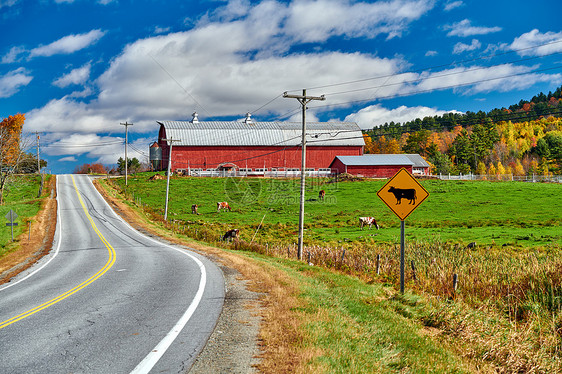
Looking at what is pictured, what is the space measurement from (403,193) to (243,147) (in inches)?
2830

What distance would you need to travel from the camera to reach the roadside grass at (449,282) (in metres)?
7.50

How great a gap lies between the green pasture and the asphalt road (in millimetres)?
14511

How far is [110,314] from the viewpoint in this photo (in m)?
9.15

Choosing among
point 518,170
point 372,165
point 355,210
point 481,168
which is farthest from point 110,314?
point 518,170

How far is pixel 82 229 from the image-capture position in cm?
3588

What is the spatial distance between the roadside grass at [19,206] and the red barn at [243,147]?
2432cm

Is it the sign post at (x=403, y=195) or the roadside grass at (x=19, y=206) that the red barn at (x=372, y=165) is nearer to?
the roadside grass at (x=19, y=206)

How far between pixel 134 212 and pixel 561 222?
43.3 meters

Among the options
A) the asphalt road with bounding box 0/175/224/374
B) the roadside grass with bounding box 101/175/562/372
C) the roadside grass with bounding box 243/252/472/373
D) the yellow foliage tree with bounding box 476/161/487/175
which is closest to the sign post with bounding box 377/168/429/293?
the roadside grass with bounding box 243/252/472/373

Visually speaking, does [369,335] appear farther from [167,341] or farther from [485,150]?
[485,150]

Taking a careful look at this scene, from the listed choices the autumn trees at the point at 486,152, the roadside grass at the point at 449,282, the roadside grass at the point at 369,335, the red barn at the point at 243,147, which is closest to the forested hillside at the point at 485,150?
the autumn trees at the point at 486,152

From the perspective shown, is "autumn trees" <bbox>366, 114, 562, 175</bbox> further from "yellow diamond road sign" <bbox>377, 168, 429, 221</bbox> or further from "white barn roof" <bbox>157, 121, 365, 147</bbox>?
"yellow diamond road sign" <bbox>377, 168, 429, 221</bbox>

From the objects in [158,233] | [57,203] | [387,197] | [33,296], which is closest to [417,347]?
[387,197]

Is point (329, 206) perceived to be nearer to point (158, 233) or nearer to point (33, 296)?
point (158, 233)
